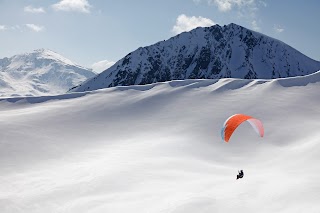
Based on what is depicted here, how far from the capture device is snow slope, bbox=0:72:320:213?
15.5 m

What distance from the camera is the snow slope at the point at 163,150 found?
1550 cm

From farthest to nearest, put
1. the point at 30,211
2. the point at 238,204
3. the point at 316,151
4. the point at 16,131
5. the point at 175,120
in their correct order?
the point at 175,120
the point at 16,131
the point at 316,151
the point at 30,211
the point at 238,204

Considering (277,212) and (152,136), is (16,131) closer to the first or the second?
(152,136)

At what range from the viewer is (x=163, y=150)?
94.1 ft

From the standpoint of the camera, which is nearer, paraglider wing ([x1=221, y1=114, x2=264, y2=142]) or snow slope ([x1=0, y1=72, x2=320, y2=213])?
snow slope ([x1=0, y1=72, x2=320, y2=213])

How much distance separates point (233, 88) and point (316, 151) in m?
24.1

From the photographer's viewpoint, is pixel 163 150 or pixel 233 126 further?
pixel 163 150

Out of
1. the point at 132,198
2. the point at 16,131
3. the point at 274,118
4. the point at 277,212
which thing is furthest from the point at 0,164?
the point at 274,118

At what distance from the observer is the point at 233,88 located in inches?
1850

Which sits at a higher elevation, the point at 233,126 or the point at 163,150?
the point at 233,126

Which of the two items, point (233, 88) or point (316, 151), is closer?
point (316, 151)

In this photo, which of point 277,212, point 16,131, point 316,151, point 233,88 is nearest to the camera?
point 277,212

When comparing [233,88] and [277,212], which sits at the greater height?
[233,88]

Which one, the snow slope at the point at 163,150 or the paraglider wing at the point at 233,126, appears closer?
the snow slope at the point at 163,150
